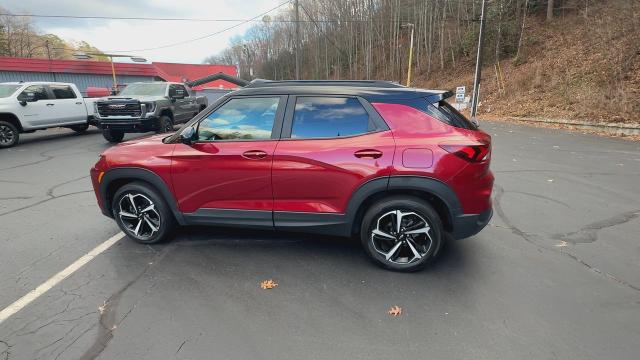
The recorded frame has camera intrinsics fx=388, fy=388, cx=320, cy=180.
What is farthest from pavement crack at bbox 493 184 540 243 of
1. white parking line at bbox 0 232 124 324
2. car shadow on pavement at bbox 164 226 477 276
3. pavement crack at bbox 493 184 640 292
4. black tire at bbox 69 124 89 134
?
black tire at bbox 69 124 89 134

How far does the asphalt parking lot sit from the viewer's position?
2.64 m

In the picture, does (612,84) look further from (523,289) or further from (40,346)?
(40,346)

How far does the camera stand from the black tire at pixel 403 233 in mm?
3508

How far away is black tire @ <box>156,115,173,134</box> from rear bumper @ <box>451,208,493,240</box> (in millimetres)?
10554

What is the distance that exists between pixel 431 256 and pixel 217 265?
2.04 m

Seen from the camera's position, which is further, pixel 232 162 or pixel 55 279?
pixel 232 162

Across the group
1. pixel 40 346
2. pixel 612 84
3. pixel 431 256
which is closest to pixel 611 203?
pixel 431 256

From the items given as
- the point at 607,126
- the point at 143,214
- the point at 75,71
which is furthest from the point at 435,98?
the point at 75,71

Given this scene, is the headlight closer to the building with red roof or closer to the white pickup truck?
the white pickup truck

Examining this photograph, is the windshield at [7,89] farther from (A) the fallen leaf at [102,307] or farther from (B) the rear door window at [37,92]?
(A) the fallen leaf at [102,307]

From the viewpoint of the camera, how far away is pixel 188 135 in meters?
3.87

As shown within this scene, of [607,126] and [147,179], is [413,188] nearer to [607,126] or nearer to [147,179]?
[147,179]

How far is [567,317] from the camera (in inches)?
115

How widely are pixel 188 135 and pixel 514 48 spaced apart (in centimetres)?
3095
